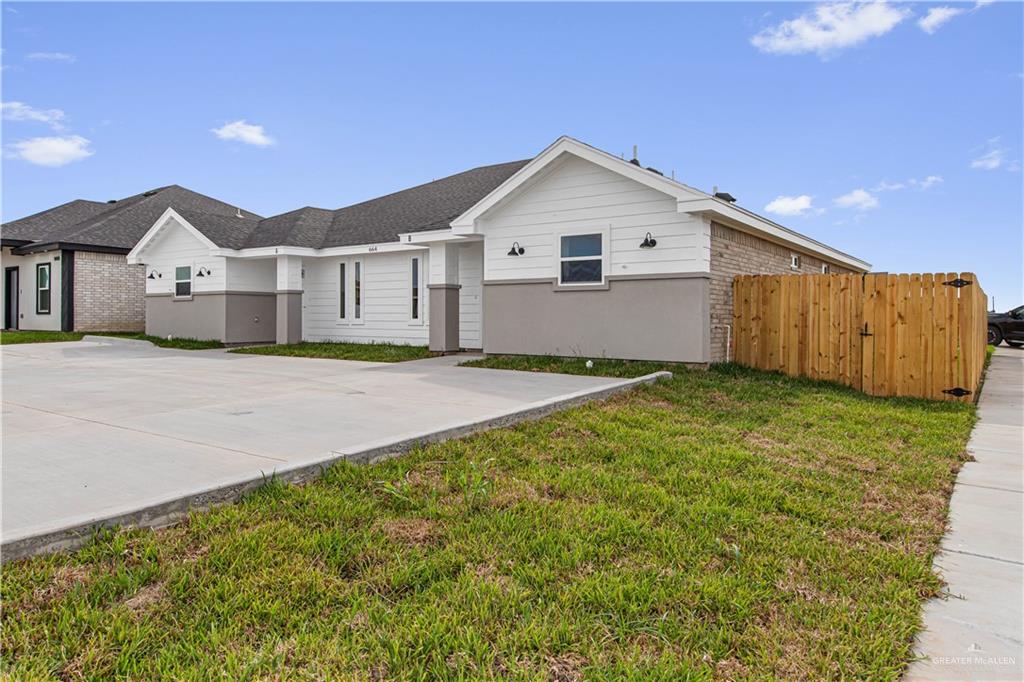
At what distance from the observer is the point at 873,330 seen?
9.30 metres

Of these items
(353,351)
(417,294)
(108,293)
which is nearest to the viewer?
(353,351)

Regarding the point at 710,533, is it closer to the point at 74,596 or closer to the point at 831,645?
the point at 831,645

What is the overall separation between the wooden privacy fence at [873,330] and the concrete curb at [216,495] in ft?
21.3

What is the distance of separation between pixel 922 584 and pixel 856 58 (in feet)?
40.8

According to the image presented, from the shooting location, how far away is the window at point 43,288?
22.1 m

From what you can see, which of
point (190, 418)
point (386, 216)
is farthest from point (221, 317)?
point (190, 418)

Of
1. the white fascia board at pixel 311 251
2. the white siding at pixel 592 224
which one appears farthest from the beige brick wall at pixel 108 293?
the white siding at pixel 592 224

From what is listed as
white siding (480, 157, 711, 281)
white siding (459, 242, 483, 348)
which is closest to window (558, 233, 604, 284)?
white siding (480, 157, 711, 281)

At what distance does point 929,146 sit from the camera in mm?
12977

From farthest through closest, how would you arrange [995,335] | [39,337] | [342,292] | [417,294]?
[995,335]
[39,337]
[342,292]
[417,294]

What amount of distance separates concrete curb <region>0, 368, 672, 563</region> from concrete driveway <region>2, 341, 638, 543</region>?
0.04 m

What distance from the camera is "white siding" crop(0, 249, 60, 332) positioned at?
70.5 ft

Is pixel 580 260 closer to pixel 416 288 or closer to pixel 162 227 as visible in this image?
pixel 416 288

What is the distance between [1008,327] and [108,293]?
115ft
